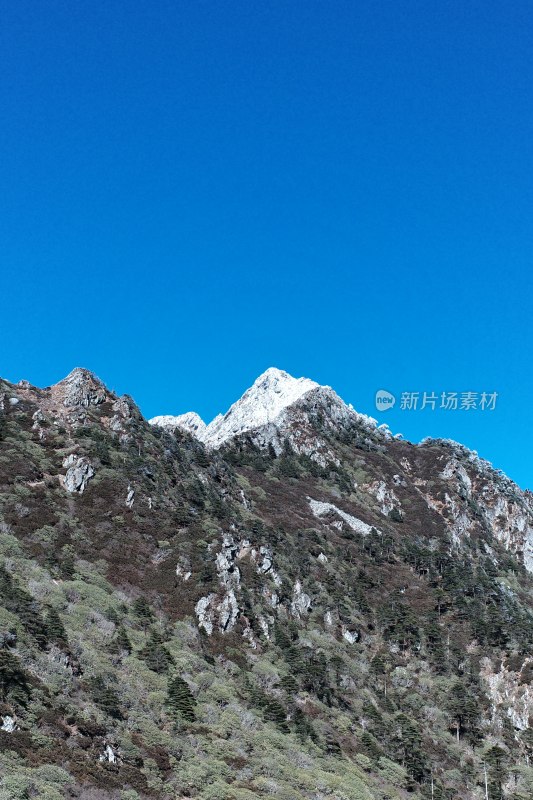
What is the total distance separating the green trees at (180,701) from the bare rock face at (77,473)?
29.3 meters

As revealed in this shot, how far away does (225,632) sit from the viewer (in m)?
60.3

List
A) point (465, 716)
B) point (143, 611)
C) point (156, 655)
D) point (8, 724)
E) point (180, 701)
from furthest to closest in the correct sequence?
point (465, 716)
point (143, 611)
point (156, 655)
point (180, 701)
point (8, 724)

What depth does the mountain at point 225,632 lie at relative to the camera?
3725cm

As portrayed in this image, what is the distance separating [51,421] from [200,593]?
32775 millimetres

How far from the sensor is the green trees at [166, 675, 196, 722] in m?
43.0

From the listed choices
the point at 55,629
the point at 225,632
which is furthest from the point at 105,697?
the point at 225,632

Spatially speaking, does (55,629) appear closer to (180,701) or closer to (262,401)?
(180,701)

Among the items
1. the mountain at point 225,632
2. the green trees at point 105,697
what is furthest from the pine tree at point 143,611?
the green trees at point 105,697

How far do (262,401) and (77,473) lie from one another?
115659 millimetres

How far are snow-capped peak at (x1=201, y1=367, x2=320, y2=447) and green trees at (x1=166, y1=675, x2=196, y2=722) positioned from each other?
12369 centimetres

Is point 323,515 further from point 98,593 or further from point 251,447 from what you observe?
point 98,593

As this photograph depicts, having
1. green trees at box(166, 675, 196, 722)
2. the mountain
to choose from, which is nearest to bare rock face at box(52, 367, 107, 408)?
the mountain

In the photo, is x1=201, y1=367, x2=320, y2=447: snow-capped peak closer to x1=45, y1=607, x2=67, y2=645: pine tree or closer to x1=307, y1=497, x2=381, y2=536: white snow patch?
x1=307, y1=497, x2=381, y2=536: white snow patch

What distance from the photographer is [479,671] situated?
74875 mm
